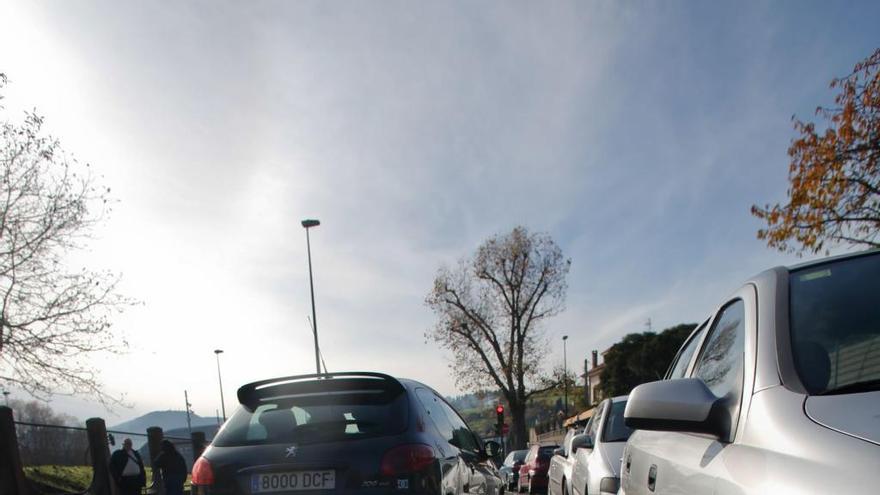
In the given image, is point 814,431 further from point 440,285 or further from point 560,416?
point 560,416

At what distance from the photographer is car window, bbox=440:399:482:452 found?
6.06 metres

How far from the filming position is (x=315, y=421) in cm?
480

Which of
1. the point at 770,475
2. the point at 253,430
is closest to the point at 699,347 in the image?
the point at 770,475

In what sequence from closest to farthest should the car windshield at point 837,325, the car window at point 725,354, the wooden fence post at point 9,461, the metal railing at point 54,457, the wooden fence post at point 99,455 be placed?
the car windshield at point 837,325 < the car window at point 725,354 < the wooden fence post at point 9,461 < the metal railing at point 54,457 < the wooden fence post at point 99,455

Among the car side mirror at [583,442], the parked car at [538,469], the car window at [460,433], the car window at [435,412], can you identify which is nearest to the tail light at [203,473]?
the car window at [435,412]

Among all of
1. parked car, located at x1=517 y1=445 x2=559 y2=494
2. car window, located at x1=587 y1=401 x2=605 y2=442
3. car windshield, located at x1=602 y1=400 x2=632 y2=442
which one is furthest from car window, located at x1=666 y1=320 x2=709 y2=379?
parked car, located at x1=517 y1=445 x2=559 y2=494

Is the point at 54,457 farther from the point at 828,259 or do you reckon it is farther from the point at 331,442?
the point at 828,259

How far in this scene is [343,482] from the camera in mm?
4453

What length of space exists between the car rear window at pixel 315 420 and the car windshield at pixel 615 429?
300 centimetres

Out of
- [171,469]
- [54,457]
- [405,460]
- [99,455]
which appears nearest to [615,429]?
[405,460]

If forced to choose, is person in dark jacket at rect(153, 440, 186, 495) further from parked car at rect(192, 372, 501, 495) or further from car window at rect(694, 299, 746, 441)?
car window at rect(694, 299, 746, 441)

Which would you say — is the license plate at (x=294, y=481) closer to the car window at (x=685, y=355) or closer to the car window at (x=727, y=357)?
the car window at (x=685, y=355)

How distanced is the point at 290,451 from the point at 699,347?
2.63 m

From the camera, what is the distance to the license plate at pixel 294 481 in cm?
446
